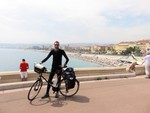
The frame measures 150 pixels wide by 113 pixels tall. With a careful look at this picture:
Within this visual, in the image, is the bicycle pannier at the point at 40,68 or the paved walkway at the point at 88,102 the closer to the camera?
the paved walkway at the point at 88,102

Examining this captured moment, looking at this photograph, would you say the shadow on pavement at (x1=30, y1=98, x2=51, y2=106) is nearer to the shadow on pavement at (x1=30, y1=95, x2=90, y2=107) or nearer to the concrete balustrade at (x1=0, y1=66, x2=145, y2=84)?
the shadow on pavement at (x1=30, y1=95, x2=90, y2=107)

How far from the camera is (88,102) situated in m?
5.70

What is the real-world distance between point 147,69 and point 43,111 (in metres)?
6.77

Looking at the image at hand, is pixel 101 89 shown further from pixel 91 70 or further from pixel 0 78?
pixel 0 78

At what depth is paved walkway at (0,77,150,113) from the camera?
5.04 metres

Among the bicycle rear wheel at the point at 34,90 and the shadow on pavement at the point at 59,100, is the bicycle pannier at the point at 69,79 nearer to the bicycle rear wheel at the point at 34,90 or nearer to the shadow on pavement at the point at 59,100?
the shadow on pavement at the point at 59,100

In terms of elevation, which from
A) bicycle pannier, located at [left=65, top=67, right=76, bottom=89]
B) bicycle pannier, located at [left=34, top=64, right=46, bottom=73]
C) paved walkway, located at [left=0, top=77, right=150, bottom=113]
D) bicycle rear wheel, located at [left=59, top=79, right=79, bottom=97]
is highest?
bicycle pannier, located at [left=34, top=64, right=46, bottom=73]

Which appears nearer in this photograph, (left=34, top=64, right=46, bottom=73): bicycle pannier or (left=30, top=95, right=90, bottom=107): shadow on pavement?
(left=30, top=95, right=90, bottom=107): shadow on pavement

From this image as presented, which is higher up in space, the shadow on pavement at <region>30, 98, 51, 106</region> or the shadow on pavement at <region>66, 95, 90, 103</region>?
the shadow on pavement at <region>30, 98, 51, 106</region>

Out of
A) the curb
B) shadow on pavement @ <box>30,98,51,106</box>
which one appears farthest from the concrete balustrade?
shadow on pavement @ <box>30,98,51,106</box>

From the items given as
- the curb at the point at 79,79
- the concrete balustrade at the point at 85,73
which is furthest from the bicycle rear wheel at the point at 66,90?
the concrete balustrade at the point at 85,73

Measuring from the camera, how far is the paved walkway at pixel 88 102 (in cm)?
504

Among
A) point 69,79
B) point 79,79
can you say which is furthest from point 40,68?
point 79,79

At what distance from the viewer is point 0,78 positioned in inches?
297
